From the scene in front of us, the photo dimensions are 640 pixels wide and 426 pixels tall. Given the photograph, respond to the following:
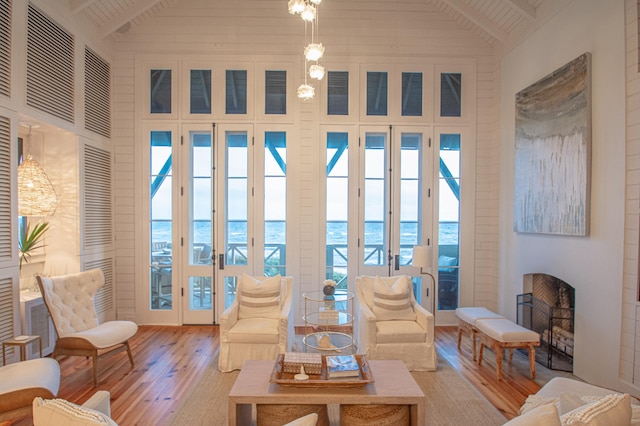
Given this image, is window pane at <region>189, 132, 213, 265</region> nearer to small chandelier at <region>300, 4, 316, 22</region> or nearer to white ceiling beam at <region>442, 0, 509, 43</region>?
small chandelier at <region>300, 4, 316, 22</region>

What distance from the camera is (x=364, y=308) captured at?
413 centimetres

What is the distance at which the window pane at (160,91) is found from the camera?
17.9 ft

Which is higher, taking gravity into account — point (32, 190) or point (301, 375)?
point (32, 190)

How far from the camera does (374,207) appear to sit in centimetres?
554

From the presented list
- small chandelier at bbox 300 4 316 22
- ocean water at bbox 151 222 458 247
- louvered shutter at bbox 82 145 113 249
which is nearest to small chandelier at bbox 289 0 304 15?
small chandelier at bbox 300 4 316 22

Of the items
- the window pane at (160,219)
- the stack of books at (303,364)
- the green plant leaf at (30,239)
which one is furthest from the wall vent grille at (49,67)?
the stack of books at (303,364)

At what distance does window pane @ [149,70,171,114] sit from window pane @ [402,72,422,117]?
356 cm

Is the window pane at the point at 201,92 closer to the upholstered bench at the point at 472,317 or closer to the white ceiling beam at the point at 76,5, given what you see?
the white ceiling beam at the point at 76,5

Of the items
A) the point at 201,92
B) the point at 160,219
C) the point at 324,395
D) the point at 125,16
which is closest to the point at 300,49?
the point at 201,92

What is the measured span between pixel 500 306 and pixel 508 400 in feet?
7.46

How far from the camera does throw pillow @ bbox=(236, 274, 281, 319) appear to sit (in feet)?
13.9

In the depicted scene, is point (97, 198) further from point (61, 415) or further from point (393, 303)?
point (61, 415)

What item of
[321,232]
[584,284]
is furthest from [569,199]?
[321,232]

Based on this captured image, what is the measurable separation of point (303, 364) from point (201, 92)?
4349mm
